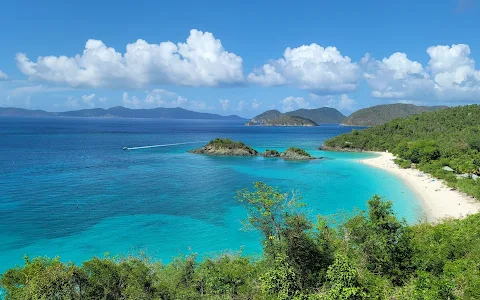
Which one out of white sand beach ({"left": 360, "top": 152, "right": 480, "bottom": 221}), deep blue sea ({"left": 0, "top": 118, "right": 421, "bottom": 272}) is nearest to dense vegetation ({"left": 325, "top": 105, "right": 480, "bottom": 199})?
white sand beach ({"left": 360, "top": 152, "right": 480, "bottom": 221})

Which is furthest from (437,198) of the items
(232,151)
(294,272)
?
(232,151)

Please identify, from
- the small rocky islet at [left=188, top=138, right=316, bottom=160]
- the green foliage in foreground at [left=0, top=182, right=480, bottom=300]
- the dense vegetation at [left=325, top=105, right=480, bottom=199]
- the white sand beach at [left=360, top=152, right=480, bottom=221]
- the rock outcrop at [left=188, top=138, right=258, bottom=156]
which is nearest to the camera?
the green foliage in foreground at [left=0, top=182, right=480, bottom=300]

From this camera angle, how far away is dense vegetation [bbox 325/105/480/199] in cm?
6256

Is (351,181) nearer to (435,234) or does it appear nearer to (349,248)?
(435,234)

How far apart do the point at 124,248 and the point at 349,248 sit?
21762mm

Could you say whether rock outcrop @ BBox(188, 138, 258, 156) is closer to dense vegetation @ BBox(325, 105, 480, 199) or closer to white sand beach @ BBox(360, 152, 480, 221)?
dense vegetation @ BBox(325, 105, 480, 199)

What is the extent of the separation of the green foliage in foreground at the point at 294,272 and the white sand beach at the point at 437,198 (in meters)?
23.1

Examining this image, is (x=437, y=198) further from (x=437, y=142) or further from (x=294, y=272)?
(x=437, y=142)

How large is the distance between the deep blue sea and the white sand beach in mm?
2025

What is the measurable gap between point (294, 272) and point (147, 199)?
3790 centimetres

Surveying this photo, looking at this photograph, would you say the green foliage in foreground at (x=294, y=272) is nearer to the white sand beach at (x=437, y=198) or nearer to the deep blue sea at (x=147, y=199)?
the deep blue sea at (x=147, y=199)

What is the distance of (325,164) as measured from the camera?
86.6 m

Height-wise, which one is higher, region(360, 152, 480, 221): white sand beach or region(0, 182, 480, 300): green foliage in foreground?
region(0, 182, 480, 300): green foliage in foreground

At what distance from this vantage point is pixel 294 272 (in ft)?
52.2
